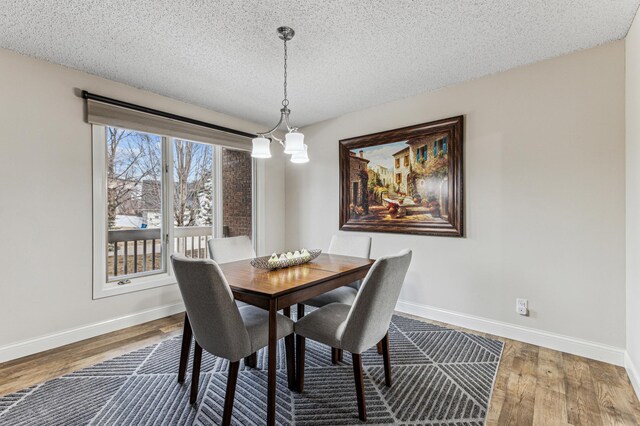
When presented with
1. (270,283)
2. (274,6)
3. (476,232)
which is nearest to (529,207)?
(476,232)

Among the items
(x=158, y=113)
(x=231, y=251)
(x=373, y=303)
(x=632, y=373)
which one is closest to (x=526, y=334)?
(x=632, y=373)

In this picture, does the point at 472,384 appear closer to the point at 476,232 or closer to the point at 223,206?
the point at 476,232

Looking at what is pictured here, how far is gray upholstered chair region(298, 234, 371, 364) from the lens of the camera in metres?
2.43

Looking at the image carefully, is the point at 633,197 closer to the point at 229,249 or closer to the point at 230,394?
the point at 230,394

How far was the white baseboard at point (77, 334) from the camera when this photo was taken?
7.62 ft

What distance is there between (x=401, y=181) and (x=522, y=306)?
161cm

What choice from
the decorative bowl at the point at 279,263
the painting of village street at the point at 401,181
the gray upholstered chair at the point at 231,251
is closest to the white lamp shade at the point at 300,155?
the decorative bowl at the point at 279,263

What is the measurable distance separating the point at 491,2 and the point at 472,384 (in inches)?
94.2

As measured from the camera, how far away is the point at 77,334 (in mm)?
2619

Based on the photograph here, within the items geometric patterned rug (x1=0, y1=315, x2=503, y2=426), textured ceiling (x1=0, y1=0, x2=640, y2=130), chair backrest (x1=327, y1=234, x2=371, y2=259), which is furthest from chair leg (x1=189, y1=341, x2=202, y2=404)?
textured ceiling (x1=0, y1=0, x2=640, y2=130)

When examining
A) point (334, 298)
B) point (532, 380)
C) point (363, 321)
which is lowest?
point (532, 380)

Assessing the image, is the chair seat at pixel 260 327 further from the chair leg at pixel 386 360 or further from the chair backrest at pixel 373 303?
the chair leg at pixel 386 360

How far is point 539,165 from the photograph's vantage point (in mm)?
2521

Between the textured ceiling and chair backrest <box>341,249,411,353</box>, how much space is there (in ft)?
5.15
